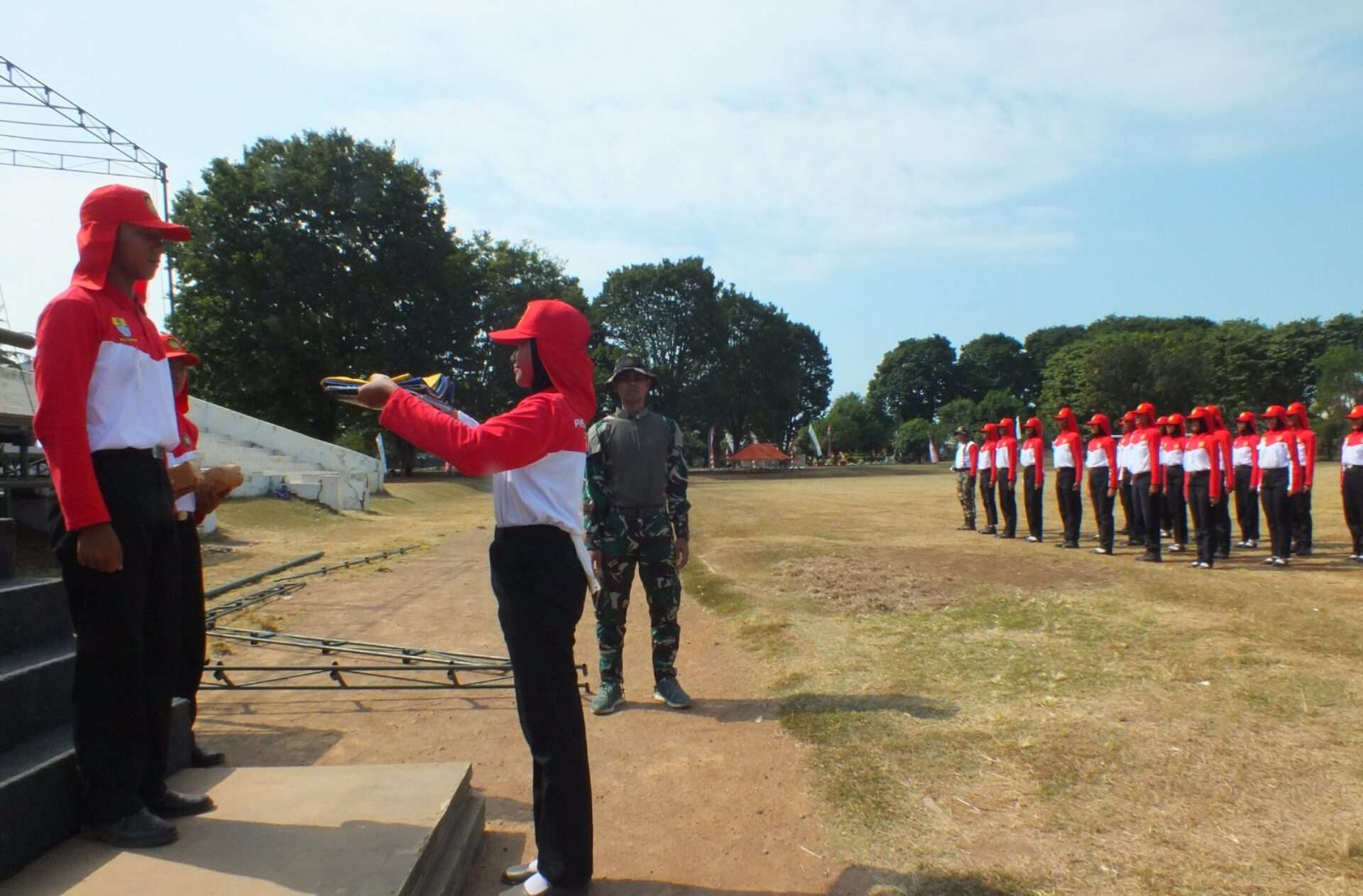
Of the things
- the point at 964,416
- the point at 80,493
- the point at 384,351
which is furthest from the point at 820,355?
the point at 80,493

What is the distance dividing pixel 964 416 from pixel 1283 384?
2803 cm

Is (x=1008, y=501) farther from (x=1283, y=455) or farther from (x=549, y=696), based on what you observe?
(x=549, y=696)

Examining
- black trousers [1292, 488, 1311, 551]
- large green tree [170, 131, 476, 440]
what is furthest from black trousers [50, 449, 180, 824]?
large green tree [170, 131, 476, 440]

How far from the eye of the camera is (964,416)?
275ft

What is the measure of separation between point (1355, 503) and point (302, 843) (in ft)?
43.3

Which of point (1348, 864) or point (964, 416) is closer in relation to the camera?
point (1348, 864)

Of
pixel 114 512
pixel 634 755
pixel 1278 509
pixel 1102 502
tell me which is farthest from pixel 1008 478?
pixel 114 512

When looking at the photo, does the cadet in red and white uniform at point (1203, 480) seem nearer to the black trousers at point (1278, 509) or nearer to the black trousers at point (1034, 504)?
the black trousers at point (1278, 509)

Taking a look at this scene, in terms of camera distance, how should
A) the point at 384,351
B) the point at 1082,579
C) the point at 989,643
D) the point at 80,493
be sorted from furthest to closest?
1. the point at 384,351
2. the point at 1082,579
3. the point at 989,643
4. the point at 80,493

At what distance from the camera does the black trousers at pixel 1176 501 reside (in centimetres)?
1250

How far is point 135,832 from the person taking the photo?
9.52 ft

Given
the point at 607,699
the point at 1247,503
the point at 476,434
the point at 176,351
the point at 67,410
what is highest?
the point at 176,351

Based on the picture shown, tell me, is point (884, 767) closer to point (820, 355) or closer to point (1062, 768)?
point (1062, 768)

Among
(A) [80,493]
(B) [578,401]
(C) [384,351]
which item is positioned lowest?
(A) [80,493]
